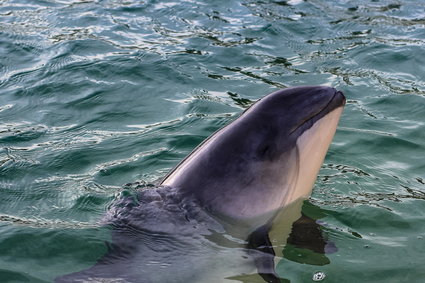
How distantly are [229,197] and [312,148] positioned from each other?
2.42 feet

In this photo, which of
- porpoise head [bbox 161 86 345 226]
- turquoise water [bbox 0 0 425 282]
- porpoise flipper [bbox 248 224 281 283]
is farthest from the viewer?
turquoise water [bbox 0 0 425 282]

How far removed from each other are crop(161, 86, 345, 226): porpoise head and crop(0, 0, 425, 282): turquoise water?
1.68 feet

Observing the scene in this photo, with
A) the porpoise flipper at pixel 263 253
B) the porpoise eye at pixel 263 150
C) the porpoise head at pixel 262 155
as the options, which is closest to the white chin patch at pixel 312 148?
the porpoise head at pixel 262 155

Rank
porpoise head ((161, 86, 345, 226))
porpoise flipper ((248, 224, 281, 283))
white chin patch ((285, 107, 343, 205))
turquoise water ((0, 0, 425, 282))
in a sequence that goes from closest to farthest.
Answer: porpoise flipper ((248, 224, 281, 283)) < porpoise head ((161, 86, 345, 226)) < white chin patch ((285, 107, 343, 205)) < turquoise water ((0, 0, 425, 282))

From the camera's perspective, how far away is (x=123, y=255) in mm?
4664

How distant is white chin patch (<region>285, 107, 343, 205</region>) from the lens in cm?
506

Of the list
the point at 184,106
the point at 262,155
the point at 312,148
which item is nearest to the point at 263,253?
the point at 262,155

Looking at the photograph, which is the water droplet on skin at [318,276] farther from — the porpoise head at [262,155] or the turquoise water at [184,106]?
the porpoise head at [262,155]

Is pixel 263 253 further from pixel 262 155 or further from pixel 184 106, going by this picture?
pixel 184 106

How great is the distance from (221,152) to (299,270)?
3.29ft

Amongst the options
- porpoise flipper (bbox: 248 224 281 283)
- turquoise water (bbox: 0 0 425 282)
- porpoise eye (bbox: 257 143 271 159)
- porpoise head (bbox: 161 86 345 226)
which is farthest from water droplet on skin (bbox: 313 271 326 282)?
porpoise eye (bbox: 257 143 271 159)

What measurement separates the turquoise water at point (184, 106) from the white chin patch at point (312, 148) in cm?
39

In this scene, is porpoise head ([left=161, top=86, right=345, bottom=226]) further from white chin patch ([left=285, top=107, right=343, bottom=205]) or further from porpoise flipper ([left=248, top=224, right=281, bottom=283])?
porpoise flipper ([left=248, top=224, right=281, bottom=283])

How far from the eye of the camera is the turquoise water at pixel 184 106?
5160 mm
